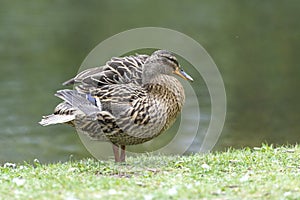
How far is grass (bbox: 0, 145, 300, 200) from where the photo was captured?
7.11 meters

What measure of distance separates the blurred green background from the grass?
7124 mm

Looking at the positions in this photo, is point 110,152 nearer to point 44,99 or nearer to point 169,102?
point 169,102

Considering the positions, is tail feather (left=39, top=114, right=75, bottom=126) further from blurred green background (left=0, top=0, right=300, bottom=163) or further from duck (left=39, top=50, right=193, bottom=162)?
blurred green background (left=0, top=0, right=300, bottom=163)

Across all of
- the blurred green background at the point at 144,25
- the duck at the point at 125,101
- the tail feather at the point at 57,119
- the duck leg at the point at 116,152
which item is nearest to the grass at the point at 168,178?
the duck leg at the point at 116,152

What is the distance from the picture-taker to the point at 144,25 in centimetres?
3080

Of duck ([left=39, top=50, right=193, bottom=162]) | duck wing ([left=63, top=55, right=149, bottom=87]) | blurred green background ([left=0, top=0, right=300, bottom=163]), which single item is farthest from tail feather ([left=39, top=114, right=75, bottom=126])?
blurred green background ([left=0, top=0, right=300, bottom=163])

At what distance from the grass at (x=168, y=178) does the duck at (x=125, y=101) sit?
1.57 feet

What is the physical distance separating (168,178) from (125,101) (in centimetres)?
154

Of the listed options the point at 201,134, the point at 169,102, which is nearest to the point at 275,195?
the point at 169,102

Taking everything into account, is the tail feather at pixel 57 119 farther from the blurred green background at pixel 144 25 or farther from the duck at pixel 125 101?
the blurred green background at pixel 144 25

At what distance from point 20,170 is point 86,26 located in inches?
949

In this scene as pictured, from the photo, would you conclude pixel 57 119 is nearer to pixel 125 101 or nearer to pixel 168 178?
pixel 125 101

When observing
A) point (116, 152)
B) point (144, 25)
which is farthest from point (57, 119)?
point (144, 25)

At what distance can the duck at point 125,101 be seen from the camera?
9055 millimetres
